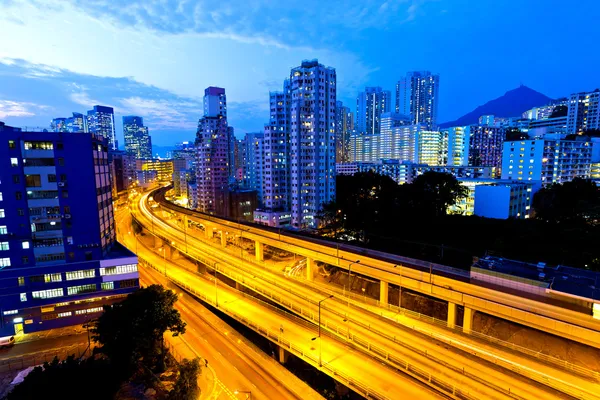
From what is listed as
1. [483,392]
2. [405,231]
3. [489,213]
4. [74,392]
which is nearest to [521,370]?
[483,392]

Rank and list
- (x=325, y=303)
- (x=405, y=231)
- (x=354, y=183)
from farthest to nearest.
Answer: (x=354, y=183) → (x=405, y=231) → (x=325, y=303)

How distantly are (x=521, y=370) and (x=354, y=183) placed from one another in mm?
47243

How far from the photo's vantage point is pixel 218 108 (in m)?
A: 118

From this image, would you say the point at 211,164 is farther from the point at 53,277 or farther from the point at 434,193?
the point at 53,277

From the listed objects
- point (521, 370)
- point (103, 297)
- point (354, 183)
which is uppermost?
point (354, 183)

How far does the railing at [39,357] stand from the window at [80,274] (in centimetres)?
752

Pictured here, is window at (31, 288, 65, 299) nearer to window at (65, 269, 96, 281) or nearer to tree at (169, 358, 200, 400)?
window at (65, 269, 96, 281)

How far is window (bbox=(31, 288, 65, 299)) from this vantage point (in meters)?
34.9

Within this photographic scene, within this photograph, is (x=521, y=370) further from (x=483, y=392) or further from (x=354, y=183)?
(x=354, y=183)

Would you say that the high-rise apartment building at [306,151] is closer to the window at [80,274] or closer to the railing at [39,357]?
the window at [80,274]

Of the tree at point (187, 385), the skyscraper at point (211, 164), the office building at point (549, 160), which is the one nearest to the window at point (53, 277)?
the tree at point (187, 385)

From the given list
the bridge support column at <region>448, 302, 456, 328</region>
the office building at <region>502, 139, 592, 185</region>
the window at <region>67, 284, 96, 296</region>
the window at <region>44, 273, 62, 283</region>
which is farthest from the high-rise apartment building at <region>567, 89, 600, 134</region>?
the window at <region>44, 273, 62, 283</region>

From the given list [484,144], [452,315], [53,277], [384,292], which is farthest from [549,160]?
[53,277]

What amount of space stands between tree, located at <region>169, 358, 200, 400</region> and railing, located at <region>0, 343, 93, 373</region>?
12846 mm
